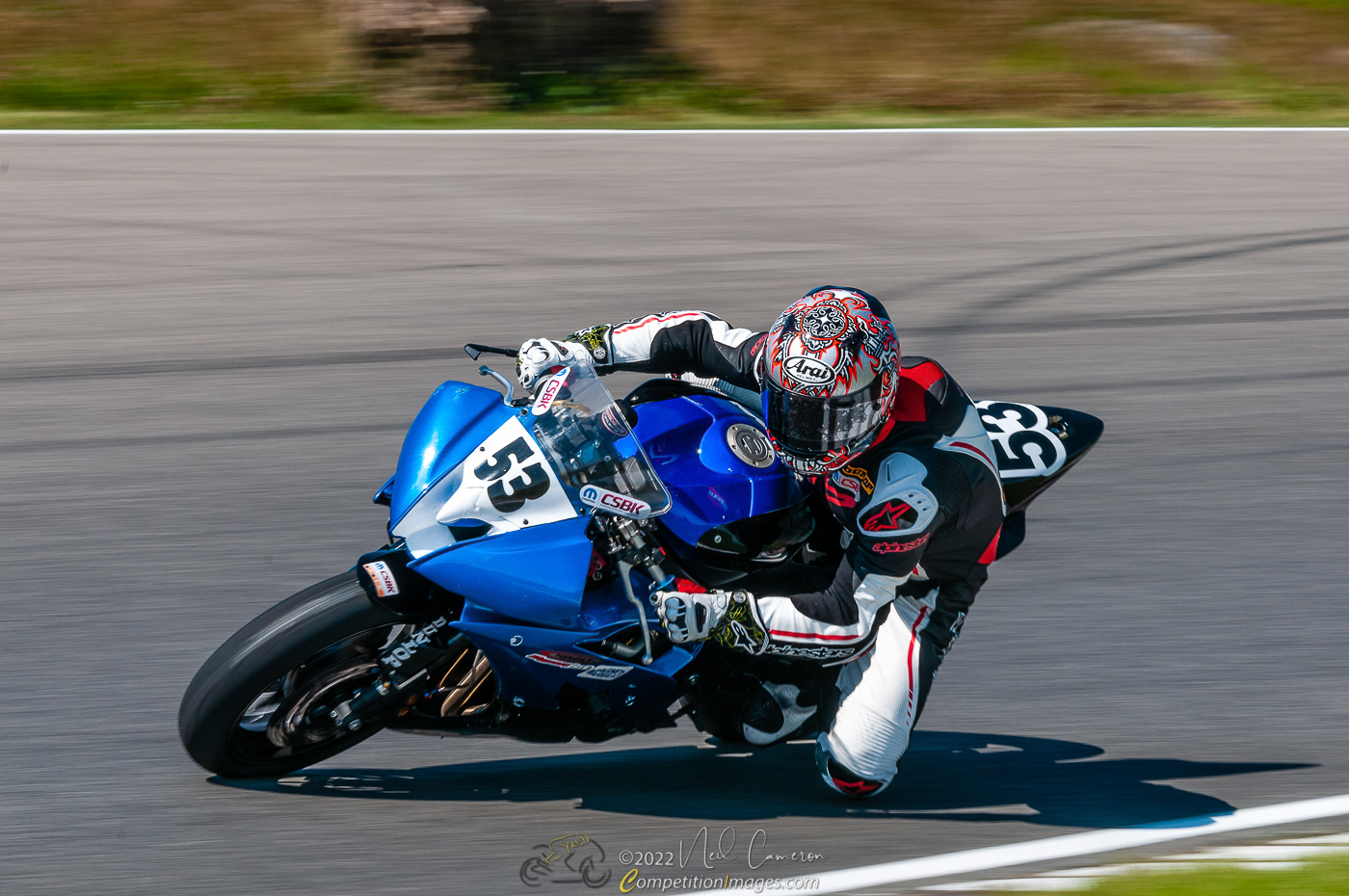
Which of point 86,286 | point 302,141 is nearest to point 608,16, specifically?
point 302,141

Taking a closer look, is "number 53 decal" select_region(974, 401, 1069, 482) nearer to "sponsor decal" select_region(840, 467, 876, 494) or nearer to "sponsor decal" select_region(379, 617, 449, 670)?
"sponsor decal" select_region(840, 467, 876, 494)

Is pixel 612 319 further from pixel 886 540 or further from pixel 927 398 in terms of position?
pixel 886 540

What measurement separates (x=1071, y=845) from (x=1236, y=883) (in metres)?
0.45

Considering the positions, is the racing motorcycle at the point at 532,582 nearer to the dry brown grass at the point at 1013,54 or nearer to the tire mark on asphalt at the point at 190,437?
the tire mark on asphalt at the point at 190,437

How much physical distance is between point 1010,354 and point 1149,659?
322cm

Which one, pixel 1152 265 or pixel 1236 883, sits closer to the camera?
pixel 1236 883

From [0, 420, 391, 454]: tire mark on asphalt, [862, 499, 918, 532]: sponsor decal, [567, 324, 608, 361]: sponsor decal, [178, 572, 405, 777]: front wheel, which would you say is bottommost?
[0, 420, 391, 454]: tire mark on asphalt

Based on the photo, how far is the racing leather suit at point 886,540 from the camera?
383 cm

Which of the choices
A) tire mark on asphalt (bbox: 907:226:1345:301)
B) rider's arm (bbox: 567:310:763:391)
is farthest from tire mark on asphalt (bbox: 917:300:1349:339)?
rider's arm (bbox: 567:310:763:391)

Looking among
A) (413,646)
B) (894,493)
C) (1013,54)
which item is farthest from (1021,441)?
(1013,54)

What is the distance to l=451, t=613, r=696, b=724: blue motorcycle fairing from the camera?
12.2ft

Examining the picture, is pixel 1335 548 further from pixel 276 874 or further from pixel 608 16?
pixel 608 16

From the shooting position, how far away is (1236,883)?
3.72 meters

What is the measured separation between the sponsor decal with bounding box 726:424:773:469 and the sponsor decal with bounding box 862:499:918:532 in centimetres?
30
